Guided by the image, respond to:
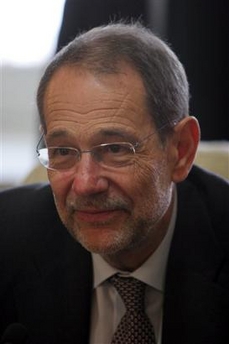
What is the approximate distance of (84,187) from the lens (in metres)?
1.35

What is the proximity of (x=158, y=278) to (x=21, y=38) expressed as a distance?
2.04m

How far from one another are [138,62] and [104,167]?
0.25 meters

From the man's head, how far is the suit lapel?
0.14 meters

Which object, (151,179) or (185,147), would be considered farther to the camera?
(185,147)

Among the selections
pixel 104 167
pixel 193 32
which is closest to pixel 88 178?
pixel 104 167

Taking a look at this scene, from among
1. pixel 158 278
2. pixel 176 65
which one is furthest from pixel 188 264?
pixel 176 65

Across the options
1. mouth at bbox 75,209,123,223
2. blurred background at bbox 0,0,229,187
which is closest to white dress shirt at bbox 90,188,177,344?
mouth at bbox 75,209,123,223

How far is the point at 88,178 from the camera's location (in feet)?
4.44

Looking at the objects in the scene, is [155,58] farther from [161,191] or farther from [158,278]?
[158,278]

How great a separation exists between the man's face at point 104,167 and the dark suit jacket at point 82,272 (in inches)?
7.0

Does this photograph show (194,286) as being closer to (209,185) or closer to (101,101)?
(209,185)

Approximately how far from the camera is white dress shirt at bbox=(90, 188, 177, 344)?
1566 millimetres

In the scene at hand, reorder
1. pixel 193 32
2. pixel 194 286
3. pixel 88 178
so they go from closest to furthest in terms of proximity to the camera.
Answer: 1. pixel 88 178
2. pixel 194 286
3. pixel 193 32

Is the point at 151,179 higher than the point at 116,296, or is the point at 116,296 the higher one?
the point at 151,179
